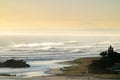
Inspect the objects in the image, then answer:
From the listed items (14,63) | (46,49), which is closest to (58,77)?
(46,49)

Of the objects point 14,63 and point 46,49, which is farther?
point 46,49

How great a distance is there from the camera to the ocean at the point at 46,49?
4.63m

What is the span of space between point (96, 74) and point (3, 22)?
172cm

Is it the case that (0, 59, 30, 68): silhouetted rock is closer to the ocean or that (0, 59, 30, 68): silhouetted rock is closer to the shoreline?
the ocean

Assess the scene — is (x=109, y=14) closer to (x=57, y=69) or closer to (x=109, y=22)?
(x=109, y=22)

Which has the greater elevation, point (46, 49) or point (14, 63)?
point (46, 49)

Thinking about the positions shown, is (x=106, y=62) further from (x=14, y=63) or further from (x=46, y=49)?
(x=14, y=63)

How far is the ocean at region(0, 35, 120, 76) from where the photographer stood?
4.63 meters

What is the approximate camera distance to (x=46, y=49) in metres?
4.77

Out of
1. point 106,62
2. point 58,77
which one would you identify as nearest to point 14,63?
point 58,77

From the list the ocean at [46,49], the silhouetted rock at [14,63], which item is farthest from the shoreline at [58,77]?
the silhouetted rock at [14,63]

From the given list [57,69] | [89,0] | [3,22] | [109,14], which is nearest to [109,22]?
[109,14]

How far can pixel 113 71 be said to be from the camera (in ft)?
15.6

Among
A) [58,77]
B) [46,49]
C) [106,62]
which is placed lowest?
[58,77]
